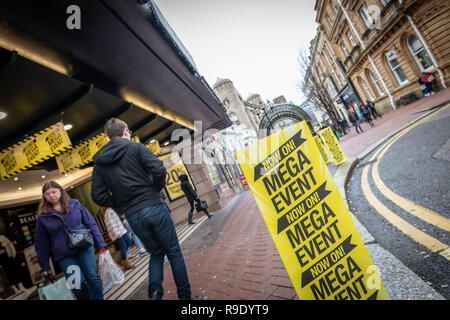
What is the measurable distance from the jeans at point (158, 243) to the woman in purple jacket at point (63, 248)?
4.03 ft

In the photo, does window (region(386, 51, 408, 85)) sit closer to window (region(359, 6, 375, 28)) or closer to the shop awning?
window (region(359, 6, 375, 28))

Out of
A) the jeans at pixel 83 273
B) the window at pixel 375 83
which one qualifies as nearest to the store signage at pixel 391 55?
the window at pixel 375 83

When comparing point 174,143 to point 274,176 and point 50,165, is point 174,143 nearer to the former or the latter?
point 50,165

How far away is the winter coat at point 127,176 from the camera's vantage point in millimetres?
2301

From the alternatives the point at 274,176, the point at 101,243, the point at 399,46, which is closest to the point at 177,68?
the point at 101,243

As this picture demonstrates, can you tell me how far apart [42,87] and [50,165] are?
3825mm

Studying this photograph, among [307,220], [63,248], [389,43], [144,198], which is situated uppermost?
[389,43]

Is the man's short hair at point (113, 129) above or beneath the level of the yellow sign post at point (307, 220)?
above

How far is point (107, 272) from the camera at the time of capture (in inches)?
160

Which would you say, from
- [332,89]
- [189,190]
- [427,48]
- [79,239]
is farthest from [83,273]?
[332,89]

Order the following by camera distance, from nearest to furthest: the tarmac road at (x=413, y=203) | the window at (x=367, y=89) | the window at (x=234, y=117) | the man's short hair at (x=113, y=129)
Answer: the tarmac road at (x=413, y=203) → the man's short hair at (x=113, y=129) → the window at (x=367, y=89) → the window at (x=234, y=117)

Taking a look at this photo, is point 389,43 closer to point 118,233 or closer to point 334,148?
point 334,148

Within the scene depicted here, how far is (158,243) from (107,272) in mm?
2527

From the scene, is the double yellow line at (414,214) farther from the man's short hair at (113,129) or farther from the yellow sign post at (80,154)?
the yellow sign post at (80,154)
